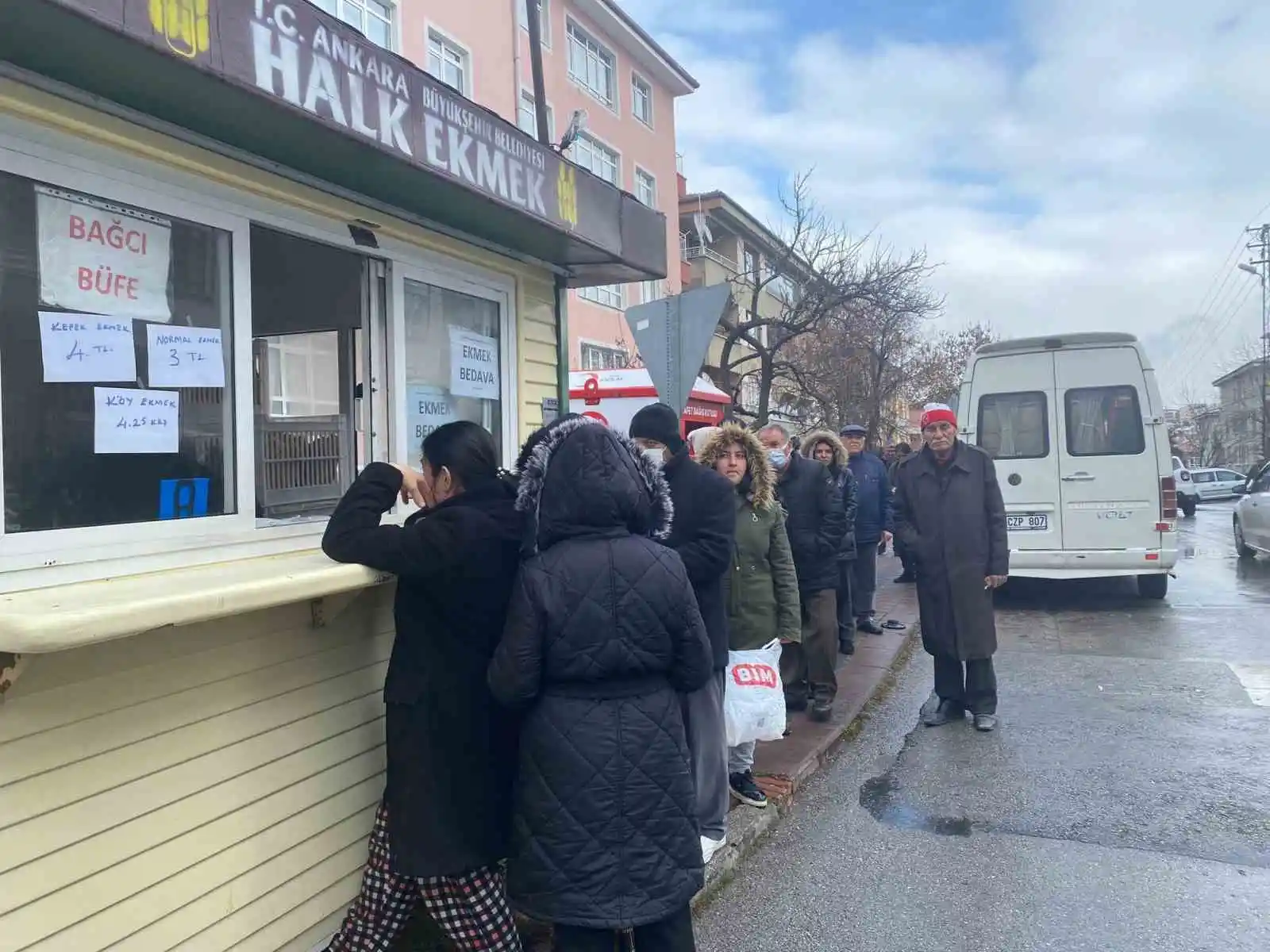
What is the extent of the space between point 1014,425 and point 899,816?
6476 millimetres

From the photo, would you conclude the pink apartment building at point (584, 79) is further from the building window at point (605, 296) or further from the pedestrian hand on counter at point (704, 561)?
the pedestrian hand on counter at point (704, 561)

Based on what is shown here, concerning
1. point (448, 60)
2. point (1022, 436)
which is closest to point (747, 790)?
point (1022, 436)

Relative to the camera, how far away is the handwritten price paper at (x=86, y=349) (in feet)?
7.73

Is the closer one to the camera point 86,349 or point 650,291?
point 86,349

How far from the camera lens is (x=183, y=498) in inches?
108

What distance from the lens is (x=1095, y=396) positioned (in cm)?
964

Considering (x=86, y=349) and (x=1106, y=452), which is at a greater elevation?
(x=86, y=349)

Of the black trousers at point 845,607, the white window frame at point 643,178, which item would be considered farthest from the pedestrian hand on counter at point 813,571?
the white window frame at point 643,178

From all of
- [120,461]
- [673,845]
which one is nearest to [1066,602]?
[673,845]

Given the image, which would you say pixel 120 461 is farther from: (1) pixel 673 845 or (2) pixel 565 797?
(1) pixel 673 845

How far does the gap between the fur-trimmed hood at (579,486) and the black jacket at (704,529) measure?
0.93 metres

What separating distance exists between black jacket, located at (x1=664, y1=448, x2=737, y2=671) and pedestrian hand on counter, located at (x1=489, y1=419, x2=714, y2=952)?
1027 mm

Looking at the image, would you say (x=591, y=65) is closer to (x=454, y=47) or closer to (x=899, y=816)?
(x=454, y=47)

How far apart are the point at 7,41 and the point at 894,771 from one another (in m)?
5.04
